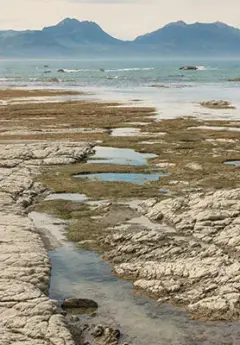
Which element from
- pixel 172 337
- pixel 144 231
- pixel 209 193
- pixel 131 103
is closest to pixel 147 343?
pixel 172 337

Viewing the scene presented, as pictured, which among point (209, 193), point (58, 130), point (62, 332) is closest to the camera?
point (62, 332)

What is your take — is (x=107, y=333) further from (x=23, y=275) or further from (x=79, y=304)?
(x=23, y=275)

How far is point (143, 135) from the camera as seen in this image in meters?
79.2

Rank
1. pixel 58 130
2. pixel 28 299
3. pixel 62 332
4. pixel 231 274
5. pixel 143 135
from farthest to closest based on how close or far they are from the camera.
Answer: pixel 58 130
pixel 143 135
pixel 231 274
pixel 28 299
pixel 62 332

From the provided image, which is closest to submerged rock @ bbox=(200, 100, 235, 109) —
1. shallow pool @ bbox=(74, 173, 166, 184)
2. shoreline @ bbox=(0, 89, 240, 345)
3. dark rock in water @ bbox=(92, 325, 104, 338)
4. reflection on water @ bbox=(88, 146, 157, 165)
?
shoreline @ bbox=(0, 89, 240, 345)

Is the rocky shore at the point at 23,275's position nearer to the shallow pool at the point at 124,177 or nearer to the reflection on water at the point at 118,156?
the shallow pool at the point at 124,177

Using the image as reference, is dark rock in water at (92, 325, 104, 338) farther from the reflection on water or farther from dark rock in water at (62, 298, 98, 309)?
the reflection on water

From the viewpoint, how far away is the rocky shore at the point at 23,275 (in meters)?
24.7

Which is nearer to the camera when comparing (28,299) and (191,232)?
(28,299)

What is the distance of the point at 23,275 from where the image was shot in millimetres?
30453

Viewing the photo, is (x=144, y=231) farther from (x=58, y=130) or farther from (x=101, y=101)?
(x=101, y=101)

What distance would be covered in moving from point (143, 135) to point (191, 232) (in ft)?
137

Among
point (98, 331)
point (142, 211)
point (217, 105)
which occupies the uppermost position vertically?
point (217, 105)

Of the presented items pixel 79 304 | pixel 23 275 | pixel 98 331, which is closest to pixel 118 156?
pixel 23 275
